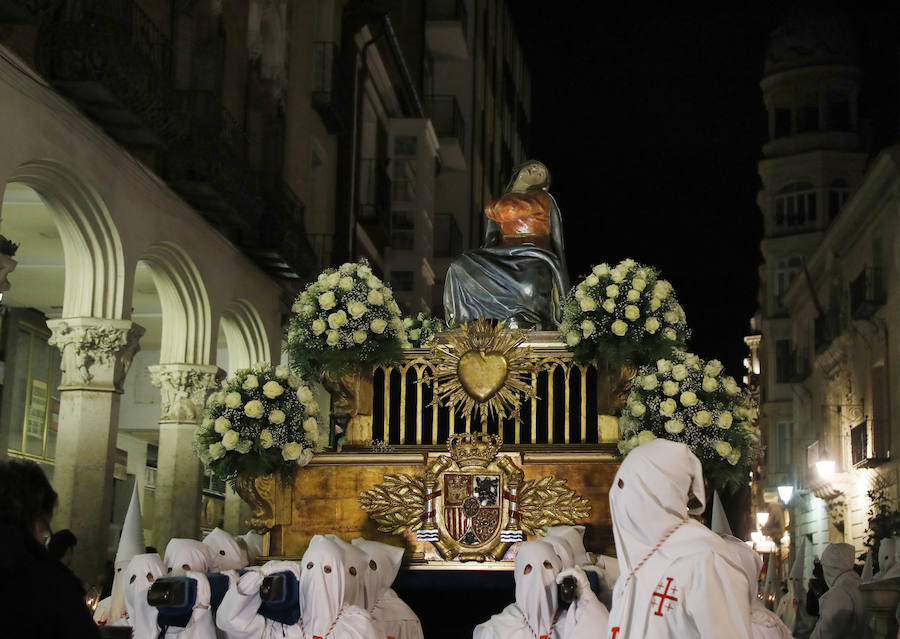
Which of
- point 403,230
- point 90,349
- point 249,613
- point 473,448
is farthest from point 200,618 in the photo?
point 403,230

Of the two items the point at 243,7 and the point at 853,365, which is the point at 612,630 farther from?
the point at 853,365

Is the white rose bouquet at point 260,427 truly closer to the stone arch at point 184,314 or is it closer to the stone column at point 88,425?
the stone column at point 88,425

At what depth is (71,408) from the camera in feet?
50.0

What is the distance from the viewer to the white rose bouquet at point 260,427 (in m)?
10.2

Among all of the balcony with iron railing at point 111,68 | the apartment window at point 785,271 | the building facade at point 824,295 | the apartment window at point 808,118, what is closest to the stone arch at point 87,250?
the balcony with iron railing at point 111,68

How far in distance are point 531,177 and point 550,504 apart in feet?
12.9

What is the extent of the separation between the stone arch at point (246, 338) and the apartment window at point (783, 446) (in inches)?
1121

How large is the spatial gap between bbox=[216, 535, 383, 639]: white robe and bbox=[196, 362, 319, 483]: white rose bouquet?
1979 millimetres

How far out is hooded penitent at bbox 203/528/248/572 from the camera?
9667 millimetres

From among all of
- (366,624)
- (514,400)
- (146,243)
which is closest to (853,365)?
(146,243)

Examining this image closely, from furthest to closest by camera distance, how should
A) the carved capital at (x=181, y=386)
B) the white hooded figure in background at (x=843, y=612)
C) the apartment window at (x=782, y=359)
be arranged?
the apartment window at (x=782, y=359), the carved capital at (x=181, y=386), the white hooded figure in background at (x=843, y=612)

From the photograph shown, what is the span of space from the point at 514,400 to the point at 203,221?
8495 millimetres

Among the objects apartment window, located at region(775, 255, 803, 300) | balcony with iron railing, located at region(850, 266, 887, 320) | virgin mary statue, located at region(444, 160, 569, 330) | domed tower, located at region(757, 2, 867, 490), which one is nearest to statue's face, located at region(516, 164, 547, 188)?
virgin mary statue, located at region(444, 160, 569, 330)

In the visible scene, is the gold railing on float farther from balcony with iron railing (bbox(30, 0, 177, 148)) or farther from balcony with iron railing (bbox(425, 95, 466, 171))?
balcony with iron railing (bbox(425, 95, 466, 171))
